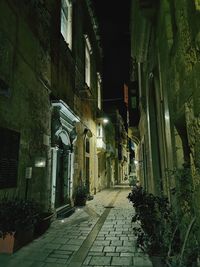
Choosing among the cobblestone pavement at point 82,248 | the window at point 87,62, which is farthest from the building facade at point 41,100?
the window at point 87,62

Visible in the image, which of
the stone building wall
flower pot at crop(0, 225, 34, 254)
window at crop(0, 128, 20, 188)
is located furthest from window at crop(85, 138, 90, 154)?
flower pot at crop(0, 225, 34, 254)

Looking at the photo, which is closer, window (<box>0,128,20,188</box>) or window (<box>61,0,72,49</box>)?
window (<box>0,128,20,188</box>)

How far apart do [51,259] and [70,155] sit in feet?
20.2

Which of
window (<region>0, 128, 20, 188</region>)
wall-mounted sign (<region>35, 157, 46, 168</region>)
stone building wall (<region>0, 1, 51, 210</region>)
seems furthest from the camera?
wall-mounted sign (<region>35, 157, 46, 168</region>)

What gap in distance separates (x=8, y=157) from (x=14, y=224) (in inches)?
60.3

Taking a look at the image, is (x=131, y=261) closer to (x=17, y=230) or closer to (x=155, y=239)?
(x=155, y=239)

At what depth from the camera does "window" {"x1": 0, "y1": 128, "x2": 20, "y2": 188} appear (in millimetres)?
4902

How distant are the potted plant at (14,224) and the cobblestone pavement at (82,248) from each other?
0.17 m

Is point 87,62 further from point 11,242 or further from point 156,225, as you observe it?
point 156,225

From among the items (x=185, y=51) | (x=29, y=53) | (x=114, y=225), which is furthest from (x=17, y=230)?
(x=29, y=53)

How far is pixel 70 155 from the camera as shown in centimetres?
1014

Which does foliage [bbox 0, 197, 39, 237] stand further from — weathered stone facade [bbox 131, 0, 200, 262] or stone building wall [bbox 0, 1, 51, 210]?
weathered stone facade [bbox 131, 0, 200, 262]

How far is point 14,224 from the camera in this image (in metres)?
4.41

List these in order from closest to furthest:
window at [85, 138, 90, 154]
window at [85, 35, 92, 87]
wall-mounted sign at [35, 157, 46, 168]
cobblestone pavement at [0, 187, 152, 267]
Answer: cobblestone pavement at [0, 187, 152, 267]
wall-mounted sign at [35, 157, 46, 168]
window at [85, 138, 90, 154]
window at [85, 35, 92, 87]
